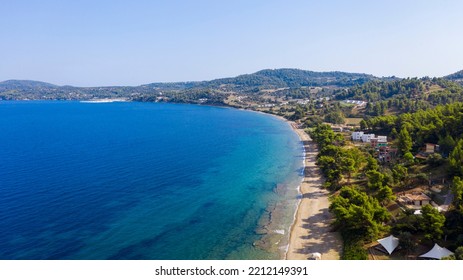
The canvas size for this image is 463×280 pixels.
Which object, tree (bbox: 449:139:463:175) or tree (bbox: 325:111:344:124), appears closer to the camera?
tree (bbox: 449:139:463:175)

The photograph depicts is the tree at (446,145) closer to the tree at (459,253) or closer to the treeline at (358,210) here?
the treeline at (358,210)

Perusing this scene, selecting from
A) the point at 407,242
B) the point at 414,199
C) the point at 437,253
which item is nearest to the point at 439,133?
the point at 414,199

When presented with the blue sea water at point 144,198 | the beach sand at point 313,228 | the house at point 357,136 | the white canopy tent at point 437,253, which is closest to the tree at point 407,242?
the white canopy tent at point 437,253

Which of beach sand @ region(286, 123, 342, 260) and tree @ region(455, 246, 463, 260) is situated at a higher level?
tree @ region(455, 246, 463, 260)

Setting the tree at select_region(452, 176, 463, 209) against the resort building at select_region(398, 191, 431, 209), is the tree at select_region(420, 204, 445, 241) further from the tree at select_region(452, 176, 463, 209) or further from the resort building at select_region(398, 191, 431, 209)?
the resort building at select_region(398, 191, 431, 209)

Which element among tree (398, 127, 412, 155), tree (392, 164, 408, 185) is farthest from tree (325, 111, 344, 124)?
tree (392, 164, 408, 185)

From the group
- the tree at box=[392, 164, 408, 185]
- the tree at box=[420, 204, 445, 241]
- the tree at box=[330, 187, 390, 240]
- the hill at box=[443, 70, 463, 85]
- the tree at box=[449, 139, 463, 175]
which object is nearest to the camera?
the tree at box=[420, 204, 445, 241]
